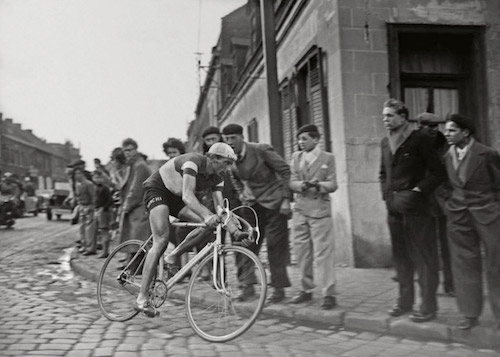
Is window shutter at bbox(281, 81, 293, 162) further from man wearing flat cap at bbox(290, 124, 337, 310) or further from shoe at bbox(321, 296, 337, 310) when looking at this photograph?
shoe at bbox(321, 296, 337, 310)

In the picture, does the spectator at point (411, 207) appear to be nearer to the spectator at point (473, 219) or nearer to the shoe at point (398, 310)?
the shoe at point (398, 310)

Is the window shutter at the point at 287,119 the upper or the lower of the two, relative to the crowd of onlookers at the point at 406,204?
upper

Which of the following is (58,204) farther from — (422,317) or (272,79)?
(422,317)

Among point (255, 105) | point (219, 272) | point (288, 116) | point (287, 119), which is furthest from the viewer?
point (255, 105)

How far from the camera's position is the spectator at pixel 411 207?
4.67 m

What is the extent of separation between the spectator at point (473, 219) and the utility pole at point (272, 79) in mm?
3486

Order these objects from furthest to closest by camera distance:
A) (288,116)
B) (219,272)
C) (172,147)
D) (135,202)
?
(288,116), (135,202), (172,147), (219,272)

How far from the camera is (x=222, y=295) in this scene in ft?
14.2

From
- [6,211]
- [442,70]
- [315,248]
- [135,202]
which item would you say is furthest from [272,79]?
[6,211]

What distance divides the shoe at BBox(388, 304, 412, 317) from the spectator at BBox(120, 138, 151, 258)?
3.76 metres

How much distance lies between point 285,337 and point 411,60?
5389mm

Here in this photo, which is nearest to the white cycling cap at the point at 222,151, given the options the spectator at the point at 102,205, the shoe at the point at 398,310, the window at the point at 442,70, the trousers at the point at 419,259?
the trousers at the point at 419,259

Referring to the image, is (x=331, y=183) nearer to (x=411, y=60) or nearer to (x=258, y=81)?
(x=411, y=60)

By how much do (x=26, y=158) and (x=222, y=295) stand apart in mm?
68102
